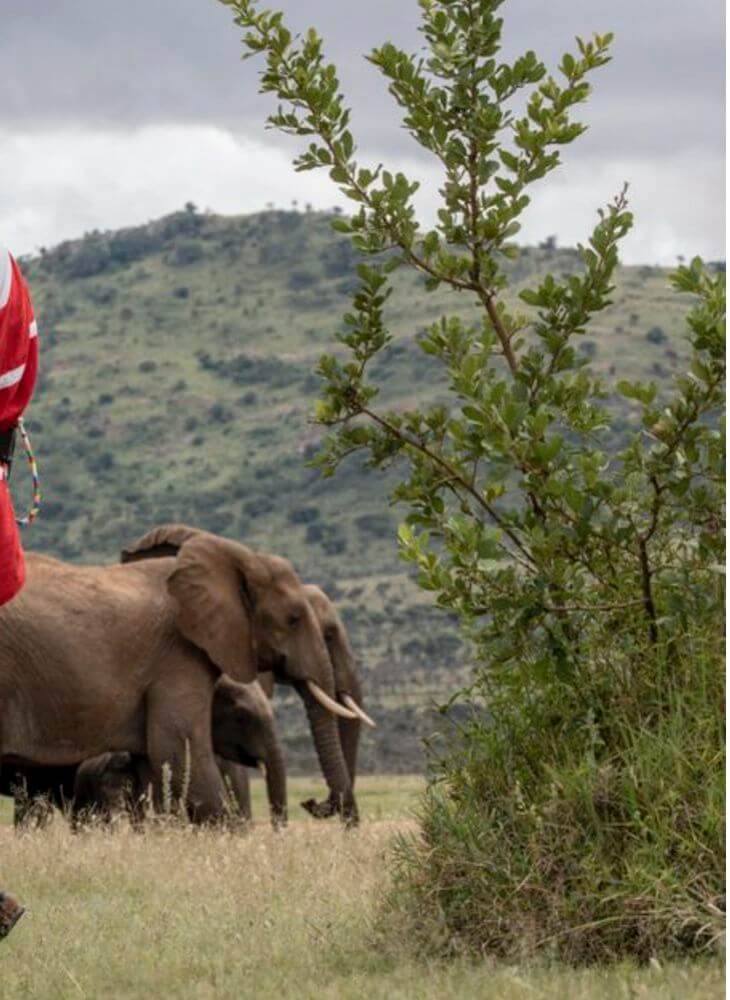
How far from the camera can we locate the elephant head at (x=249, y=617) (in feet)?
52.2

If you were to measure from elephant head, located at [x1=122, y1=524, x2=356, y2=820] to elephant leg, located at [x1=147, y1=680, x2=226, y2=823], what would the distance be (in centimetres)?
45

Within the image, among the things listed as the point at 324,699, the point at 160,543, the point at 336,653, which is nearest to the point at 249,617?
the point at 324,699

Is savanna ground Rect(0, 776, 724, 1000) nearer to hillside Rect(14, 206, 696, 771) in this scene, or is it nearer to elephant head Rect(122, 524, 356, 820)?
elephant head Rect(122, 524, 356, 820)

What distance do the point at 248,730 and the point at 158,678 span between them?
2.39 meters

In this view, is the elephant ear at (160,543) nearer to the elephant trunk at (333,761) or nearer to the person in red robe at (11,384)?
the elephant trunk at (333,761)

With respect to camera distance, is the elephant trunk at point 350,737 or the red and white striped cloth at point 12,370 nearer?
the red and white striped cloth at point 12,370

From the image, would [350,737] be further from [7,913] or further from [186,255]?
[186,255]

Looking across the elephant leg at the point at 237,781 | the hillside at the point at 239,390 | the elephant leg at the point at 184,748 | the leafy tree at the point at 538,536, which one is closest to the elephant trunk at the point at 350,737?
the elephant leg at the point at 237,781

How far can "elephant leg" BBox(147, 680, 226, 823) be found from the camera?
50.5ft

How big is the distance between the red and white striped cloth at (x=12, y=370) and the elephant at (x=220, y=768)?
839cm

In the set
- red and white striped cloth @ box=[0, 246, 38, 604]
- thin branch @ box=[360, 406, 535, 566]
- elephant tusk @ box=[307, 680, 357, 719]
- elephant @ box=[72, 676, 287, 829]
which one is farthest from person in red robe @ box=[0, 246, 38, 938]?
elephant @ box=[72, 676, 287, 829]

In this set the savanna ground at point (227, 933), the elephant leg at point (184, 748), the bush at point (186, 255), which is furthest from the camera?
the bush at point (186, 255)

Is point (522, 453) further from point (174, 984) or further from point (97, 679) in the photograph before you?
point (97, 679)

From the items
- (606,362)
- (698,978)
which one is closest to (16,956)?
(698,978)
